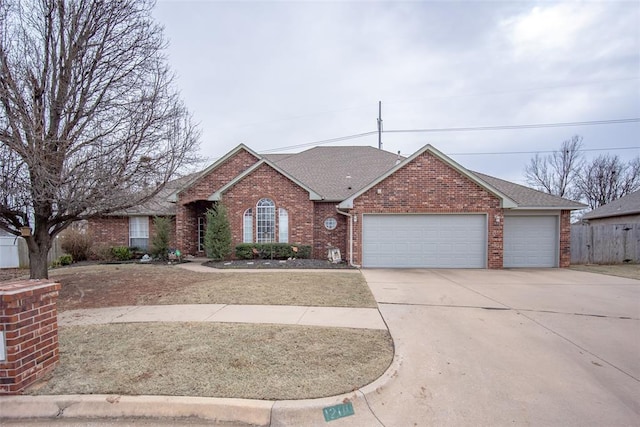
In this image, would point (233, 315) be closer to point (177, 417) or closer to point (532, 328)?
point (177, 417)

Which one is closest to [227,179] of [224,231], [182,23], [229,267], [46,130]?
[224,231]

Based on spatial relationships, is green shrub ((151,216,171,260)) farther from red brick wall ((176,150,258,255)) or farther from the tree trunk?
the tree trunk

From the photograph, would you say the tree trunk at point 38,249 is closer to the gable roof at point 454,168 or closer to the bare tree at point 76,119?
the bare tree at point 76,119

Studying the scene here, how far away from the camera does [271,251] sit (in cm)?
1449

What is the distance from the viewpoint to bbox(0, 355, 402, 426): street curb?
303 cm

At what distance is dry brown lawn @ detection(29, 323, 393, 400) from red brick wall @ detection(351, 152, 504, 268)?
27.4 feet

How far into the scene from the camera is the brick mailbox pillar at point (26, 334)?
3387 mm

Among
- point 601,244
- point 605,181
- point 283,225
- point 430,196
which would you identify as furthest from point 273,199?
point 605,181

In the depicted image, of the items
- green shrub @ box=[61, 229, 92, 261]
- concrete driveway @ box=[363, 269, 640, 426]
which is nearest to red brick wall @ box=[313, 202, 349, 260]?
concrete driveway @ box=[363, 269, 640, 426]

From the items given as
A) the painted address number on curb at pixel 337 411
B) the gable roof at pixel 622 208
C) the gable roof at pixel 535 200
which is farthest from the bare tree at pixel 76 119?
the gable roof at pixel 622 208

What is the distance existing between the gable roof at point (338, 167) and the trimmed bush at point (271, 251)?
2.85 m

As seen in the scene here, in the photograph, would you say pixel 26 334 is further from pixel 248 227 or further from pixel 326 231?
pixel 326 231

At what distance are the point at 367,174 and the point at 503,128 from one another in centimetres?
1300

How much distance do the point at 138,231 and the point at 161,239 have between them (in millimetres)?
2995
